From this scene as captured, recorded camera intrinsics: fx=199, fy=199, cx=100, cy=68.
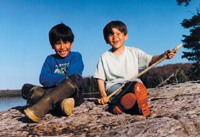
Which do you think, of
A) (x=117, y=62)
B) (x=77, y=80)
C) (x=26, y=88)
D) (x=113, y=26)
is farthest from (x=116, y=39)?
(x=26, y=88)

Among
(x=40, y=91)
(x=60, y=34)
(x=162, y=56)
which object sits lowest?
(x=40, y=91)

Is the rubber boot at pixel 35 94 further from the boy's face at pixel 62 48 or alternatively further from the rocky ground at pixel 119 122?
the boy's face at pixel 62 48

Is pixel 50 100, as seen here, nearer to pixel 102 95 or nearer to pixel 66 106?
pixel 66 106

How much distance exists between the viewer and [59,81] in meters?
2.78

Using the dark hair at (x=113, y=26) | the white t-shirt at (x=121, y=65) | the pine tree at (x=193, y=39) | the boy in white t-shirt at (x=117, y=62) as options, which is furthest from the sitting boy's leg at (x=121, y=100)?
the pine tree at (x=193, y=39)

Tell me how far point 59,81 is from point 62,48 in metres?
0.52

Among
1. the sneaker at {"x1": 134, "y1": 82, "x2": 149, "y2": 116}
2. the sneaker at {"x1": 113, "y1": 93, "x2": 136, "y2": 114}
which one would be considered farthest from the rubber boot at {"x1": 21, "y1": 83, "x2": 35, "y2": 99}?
the sneaker at {"x1": 134, "y1": 82, "x2": 149, "y2": 116}

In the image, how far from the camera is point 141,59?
2936 mm

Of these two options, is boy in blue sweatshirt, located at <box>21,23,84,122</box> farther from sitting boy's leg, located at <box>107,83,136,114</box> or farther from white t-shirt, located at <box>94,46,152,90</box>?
sitting boy's leg, located at <box>107,83,136,114</box>

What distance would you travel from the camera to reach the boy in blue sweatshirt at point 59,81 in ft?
7.97

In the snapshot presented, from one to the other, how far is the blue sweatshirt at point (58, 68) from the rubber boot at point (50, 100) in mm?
294

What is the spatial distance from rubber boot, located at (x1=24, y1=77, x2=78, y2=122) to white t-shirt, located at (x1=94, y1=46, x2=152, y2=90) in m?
0.52

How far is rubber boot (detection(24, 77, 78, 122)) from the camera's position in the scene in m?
2.31

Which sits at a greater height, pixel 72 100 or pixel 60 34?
pixel 60 34
